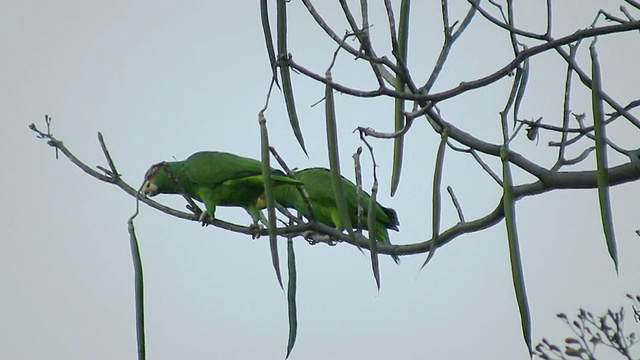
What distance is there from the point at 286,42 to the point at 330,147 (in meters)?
0.21

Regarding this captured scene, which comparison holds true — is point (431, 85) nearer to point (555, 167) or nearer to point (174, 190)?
point (555, 167)

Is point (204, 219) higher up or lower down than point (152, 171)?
lower down

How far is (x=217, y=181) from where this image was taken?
3.34m

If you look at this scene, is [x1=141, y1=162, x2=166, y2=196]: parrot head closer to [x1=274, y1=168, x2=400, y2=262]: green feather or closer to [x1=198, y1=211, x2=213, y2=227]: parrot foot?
[x1=198, y1=211, x2=213, y2=227]: parrot foot

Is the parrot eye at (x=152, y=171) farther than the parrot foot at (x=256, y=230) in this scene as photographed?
Yes

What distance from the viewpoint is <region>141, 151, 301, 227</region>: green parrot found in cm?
329

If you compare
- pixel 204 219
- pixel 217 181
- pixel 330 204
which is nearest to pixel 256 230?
pixel 204 219

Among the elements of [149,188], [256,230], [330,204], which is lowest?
[256,230]

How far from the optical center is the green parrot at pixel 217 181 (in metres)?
3.29

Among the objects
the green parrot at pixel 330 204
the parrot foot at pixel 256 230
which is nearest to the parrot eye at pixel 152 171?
the parrot foot at pixel 256 230

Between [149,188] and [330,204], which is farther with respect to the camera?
[330,204]

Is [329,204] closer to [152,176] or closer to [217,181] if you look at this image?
[217,181]

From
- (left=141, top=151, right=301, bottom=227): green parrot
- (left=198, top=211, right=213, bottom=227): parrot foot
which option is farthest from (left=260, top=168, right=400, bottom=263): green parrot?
(left=198, top=211, right=213, bottom=227): parrot foot

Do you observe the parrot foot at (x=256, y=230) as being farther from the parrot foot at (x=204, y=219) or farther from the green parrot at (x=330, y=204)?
the green parrot at (x=330, y=204)
